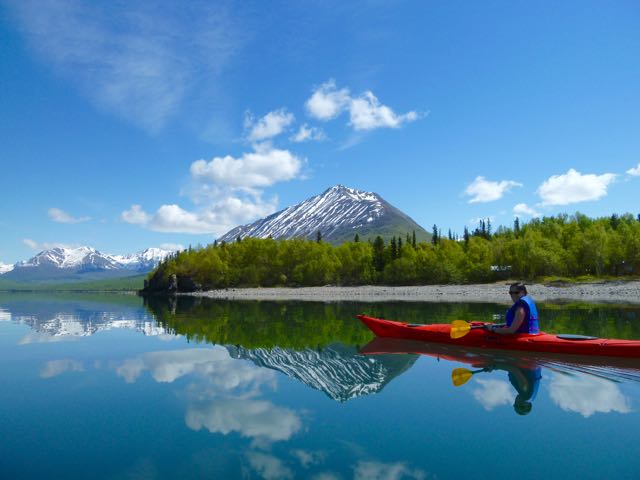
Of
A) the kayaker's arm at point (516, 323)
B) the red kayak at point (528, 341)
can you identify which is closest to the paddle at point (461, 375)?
the kayaker's arm at point (516, 323)

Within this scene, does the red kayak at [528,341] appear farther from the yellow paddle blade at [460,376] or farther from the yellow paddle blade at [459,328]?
the yellow paddle blade at [460,376]

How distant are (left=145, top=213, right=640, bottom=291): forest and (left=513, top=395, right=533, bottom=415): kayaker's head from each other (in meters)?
83.0

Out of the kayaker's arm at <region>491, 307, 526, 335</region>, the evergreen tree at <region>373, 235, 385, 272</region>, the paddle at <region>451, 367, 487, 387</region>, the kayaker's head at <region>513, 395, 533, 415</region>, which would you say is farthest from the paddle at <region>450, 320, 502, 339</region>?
the evergreen tree at <region>373, 235, 385, 272</region>

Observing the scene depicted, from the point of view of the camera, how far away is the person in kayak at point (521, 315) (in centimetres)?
1645

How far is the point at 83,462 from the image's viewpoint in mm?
7855

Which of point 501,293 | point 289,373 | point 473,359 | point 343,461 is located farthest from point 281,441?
point 501,293

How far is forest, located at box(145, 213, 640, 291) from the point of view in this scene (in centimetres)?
8525

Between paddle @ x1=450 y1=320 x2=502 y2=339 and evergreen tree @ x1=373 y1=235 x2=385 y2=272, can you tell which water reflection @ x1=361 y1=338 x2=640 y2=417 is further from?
evergreen tree @ x1=373 y1=235 x2=385 y2=272

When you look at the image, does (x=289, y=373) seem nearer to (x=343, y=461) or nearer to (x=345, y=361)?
(x=345, y=361)

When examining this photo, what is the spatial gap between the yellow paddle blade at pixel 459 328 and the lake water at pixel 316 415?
82 cm

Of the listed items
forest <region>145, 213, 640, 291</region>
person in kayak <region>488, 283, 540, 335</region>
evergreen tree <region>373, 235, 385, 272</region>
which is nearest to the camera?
person in kayak <region>488, 283, 540, 335</region>

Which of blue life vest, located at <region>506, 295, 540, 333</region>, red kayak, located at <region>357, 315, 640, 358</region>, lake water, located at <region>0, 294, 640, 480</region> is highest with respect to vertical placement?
blue life vest, located at <region>506, 295, 540, 333</region>

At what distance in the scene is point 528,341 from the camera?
16672mm

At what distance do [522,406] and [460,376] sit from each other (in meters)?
3.27
